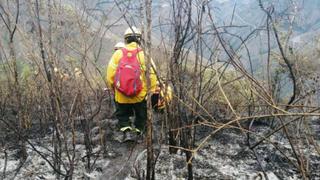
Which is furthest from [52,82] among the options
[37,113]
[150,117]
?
[37,113]

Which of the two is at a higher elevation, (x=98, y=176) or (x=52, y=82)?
(x=52, y=82)

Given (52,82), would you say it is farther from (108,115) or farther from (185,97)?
(108,115)

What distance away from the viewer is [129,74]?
15.3 ft

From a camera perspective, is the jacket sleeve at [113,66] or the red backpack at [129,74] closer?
the red backpack at [129,74]

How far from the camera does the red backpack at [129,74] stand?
4652 millimetres

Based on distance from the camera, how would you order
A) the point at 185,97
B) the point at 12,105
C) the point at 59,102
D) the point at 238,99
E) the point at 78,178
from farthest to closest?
1. the point at 238,99
2. the point at 12,105
3. the point at 185,97
4. the point at 78,178
5. the point at 59,102

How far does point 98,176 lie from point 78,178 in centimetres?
18

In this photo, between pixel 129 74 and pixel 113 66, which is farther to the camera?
pixel 113 66

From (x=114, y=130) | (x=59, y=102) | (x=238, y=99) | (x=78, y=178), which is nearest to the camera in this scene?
(x=59, y=102)

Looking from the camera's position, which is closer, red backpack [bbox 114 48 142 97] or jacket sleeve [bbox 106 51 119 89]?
red backpack [bbox 114 48 142 97]

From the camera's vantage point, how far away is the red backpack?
4.65 meters

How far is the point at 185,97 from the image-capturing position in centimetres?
401

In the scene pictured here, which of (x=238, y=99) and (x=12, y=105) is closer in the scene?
(x=12, y=105)

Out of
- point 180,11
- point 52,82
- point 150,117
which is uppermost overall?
point 180,11
